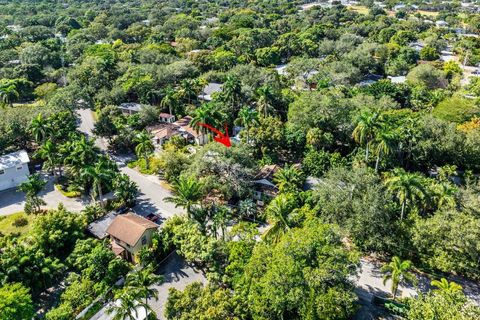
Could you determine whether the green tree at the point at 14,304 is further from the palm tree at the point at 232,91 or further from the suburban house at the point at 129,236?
the palm tree at the point at 232,91

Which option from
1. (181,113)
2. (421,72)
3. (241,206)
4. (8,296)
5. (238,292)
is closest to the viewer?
(8,296)

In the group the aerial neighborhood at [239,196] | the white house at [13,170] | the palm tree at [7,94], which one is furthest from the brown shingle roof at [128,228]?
the palm tree at [7,94]

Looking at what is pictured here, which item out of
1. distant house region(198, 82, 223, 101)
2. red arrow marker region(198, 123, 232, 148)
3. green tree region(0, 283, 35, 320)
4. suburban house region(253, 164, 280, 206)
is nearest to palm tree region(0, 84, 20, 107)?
distant house region(198, 82, 223, 101)

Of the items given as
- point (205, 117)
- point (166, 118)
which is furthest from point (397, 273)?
point (166, 118)

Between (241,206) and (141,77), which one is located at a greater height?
(141,77)

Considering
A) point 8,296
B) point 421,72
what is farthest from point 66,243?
point 421,72

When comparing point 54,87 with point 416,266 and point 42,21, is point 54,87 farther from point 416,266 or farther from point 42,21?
point 42,21

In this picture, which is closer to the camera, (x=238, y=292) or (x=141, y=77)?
(x=238, y=292)
